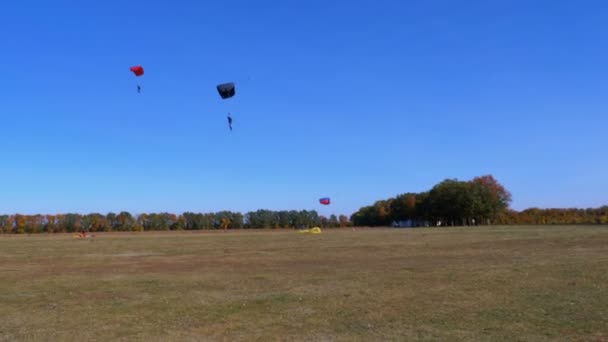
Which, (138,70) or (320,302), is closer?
(320,302)

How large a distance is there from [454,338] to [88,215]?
155m

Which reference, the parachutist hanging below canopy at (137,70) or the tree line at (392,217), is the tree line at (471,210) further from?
the parachutist hanging below canopy at (137,70)

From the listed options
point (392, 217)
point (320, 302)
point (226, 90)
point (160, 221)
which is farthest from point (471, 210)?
point (320, 302)

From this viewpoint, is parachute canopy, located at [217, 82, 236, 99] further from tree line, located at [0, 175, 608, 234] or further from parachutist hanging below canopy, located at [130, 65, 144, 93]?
tree line, located at [0, 175, 608, 234]

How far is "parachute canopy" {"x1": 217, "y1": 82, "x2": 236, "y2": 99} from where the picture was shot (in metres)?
31.5

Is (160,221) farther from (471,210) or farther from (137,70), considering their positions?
(137,70)

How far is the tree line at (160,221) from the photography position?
5468 inches

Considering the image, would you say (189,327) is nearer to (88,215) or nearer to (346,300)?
(346,300)

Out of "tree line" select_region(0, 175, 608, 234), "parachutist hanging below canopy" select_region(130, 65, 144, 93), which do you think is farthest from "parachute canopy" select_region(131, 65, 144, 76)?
"tree line" select_region(0, 175, 608, 234)

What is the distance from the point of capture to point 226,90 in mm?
31703

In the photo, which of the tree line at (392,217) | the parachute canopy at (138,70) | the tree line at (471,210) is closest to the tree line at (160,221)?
the tree line at (392,217)

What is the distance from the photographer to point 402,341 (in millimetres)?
9844

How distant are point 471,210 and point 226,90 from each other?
333 ft

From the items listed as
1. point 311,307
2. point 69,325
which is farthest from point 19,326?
point 311,307
